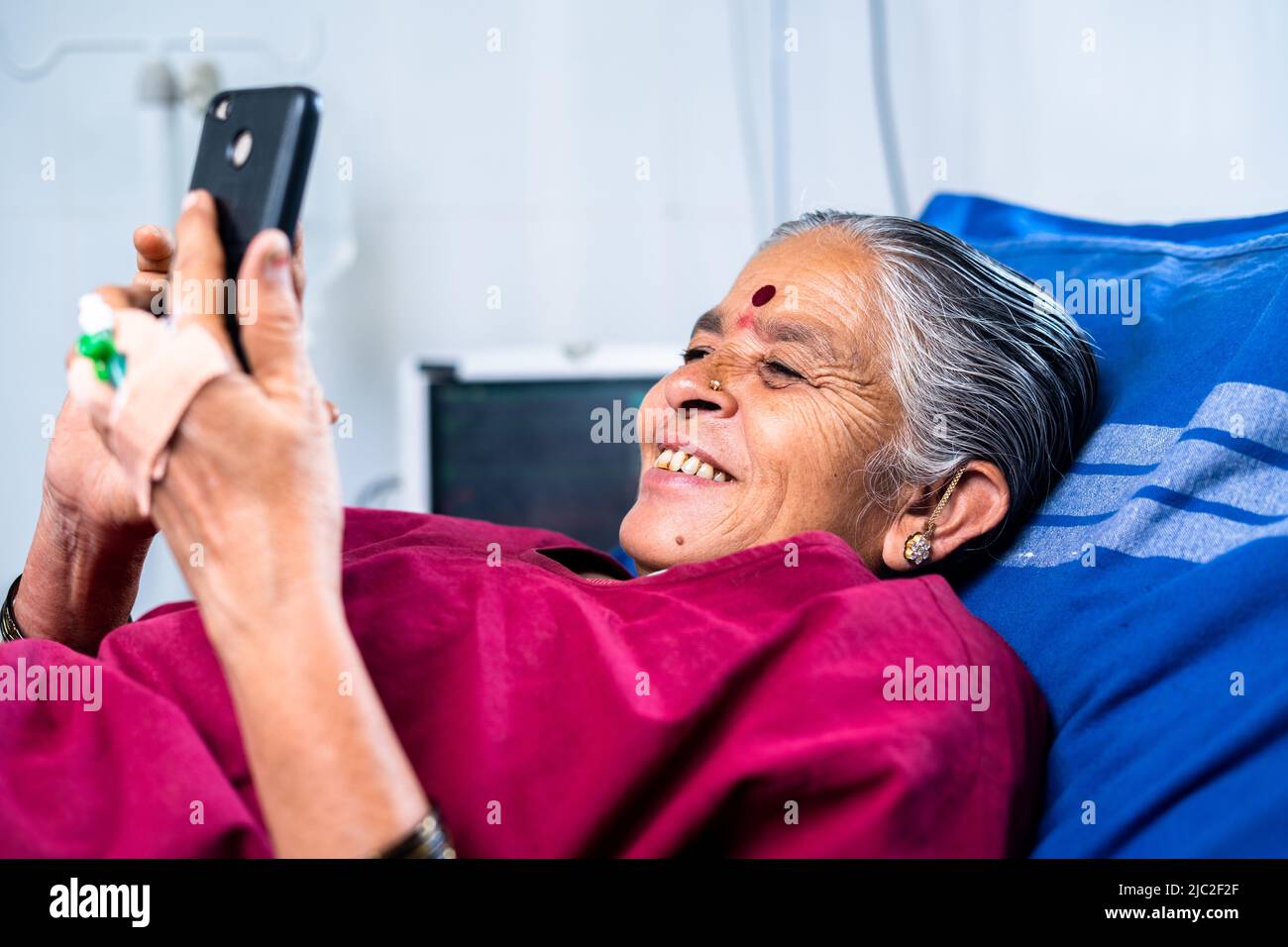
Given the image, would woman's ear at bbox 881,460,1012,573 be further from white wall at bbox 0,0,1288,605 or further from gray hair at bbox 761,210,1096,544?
white wall at bbox 0,0,1288,605

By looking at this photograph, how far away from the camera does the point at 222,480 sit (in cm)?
59

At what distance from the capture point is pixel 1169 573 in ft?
2.87

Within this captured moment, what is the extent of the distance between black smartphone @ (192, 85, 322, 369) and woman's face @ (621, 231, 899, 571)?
0.44 metres

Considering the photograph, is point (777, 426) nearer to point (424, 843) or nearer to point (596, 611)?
point (596, 611)

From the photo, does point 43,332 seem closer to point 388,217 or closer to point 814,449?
point 388,217

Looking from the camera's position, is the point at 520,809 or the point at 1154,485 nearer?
the point at 520,809

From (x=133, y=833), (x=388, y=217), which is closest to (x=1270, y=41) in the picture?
(x=388, y=217)

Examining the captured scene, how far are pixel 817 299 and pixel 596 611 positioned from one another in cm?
38

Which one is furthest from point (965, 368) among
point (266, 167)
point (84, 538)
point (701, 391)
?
point (84, 538)

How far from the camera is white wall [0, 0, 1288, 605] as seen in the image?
190cm

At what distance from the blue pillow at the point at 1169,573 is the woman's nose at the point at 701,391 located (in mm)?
308

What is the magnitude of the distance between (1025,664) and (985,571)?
15cm

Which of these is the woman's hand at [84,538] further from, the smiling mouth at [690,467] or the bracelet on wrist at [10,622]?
the smiling mouth at [690,467]
